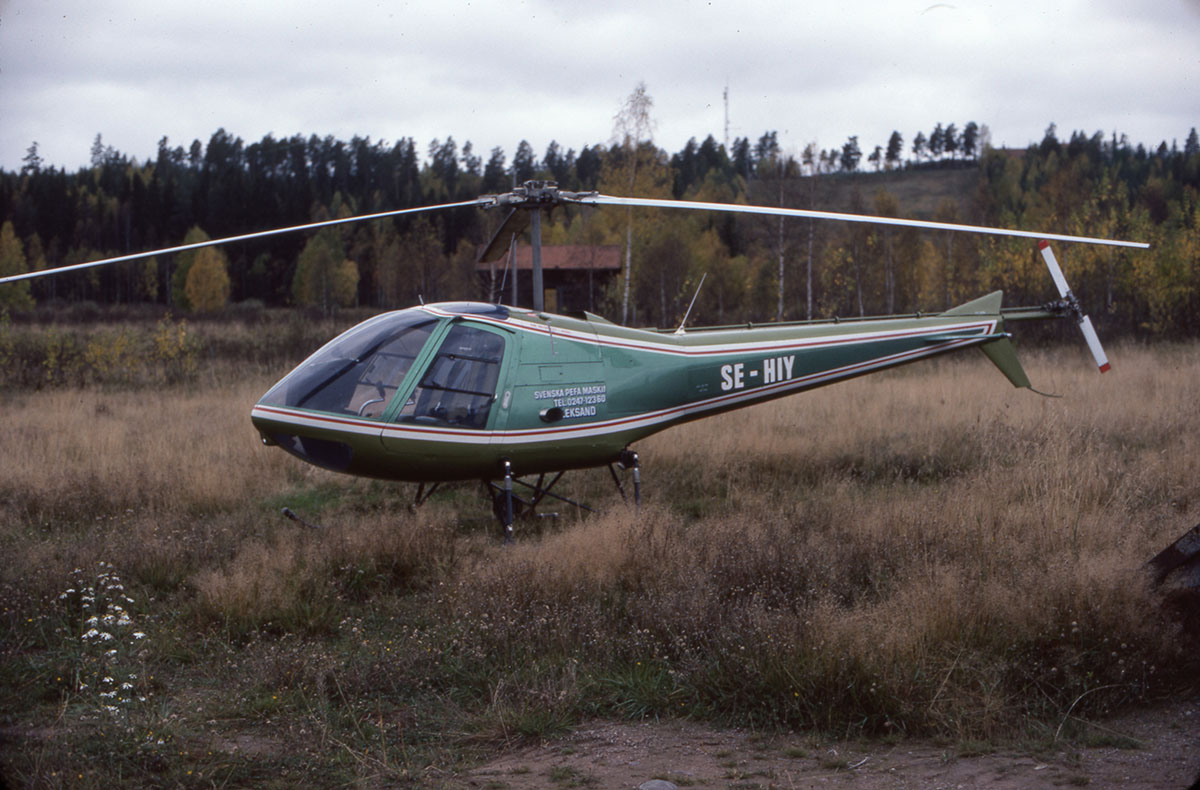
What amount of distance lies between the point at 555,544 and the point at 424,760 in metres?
2.74

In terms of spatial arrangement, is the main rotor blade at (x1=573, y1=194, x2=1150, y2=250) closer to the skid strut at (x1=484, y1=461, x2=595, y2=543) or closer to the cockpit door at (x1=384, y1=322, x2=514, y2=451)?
the cockpit door at (x1=384, y1=322, x2=514, y2=451)

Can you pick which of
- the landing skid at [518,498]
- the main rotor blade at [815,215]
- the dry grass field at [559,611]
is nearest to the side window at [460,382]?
the landing skid at [518,498]

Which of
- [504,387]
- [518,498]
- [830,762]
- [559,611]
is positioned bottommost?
[830,762]

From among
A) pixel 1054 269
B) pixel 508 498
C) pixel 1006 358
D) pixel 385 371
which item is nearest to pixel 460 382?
pixel 385 371

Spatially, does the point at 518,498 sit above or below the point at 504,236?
below

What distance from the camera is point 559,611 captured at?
225 inches

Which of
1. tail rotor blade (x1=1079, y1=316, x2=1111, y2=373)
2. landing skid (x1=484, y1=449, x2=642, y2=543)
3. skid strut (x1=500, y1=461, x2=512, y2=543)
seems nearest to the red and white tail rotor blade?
tail rotor blade (x1=1079, y1=316, x2=1111, y2=373)

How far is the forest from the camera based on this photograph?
1202 inches

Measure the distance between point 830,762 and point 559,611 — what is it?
2112 mm

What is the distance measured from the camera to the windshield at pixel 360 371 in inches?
282

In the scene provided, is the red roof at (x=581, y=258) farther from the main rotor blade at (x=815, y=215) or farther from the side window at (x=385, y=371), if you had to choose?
the main rotor blade at (x=815, y=215)

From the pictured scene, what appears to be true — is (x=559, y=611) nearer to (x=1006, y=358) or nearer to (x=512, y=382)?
(x=512, y=382)

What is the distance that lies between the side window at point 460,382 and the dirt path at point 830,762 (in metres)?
3.37

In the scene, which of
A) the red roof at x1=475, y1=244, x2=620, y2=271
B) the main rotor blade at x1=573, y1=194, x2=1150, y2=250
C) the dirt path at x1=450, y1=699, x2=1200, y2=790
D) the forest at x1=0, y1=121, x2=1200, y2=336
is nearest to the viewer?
the dirt path at x1=450, y1=699, x2=1200, y2=790
